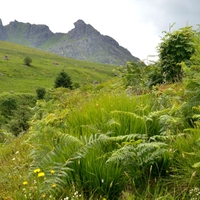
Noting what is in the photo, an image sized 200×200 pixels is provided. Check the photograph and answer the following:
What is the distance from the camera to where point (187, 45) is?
829 cm

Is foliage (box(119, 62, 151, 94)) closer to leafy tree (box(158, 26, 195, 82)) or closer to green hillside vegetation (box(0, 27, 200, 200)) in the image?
leafy tree (box(158, 26, 195, 82))

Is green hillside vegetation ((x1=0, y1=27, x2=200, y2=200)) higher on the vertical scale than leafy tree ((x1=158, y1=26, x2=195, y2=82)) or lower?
lower

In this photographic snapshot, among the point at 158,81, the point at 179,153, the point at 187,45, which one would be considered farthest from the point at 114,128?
the point at 187,45

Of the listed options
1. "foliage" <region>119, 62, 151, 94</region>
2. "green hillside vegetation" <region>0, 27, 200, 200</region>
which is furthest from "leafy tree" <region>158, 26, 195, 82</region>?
"green hillside vegetation" <region>0, 27, 200, 200</region>

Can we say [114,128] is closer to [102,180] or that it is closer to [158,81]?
[102,180]

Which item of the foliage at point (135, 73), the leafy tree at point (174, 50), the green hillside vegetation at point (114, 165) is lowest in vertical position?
the green hillside vegetation at point (114, 165)

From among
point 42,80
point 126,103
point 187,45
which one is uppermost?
point 187,45

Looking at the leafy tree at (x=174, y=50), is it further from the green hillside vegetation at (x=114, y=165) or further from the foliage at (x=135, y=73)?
the green hillside vegetation at (x=114, y=165)

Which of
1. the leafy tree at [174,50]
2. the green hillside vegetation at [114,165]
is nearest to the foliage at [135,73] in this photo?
the leafy tree at [174,50]

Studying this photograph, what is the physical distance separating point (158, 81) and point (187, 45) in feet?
4.92

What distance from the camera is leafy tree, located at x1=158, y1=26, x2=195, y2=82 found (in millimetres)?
8188

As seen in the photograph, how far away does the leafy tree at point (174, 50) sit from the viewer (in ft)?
26.9

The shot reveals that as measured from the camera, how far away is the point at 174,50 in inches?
328

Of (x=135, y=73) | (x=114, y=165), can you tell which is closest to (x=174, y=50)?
(x=135, y=73)
